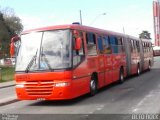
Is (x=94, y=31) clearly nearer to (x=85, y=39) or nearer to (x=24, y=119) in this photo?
(x=85, y=39)

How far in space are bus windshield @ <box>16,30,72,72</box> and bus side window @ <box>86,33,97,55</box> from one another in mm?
2144

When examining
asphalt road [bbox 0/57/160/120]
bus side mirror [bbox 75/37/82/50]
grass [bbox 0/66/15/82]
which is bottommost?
grass [bbox 0/66/15/82]

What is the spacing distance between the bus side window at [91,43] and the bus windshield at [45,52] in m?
2.14

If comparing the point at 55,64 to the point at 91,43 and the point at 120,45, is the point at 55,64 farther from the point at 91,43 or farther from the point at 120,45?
the point at 120,45

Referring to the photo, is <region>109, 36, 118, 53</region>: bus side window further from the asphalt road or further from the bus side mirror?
the bus side mirror

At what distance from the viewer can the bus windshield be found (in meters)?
15.3

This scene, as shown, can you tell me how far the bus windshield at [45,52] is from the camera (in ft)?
50.3

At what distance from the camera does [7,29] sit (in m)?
82.8

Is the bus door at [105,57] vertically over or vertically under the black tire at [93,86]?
over

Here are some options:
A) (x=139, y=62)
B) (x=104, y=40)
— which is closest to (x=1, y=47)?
(x=139, y=62)

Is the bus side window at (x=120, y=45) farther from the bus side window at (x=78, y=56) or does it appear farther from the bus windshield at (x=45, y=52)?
the bus windshield at (x=45, y=52)

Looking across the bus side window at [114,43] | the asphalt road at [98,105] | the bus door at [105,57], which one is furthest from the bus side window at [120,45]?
the asphalt road at [98,105]

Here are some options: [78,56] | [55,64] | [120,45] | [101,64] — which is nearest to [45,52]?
[55,64]

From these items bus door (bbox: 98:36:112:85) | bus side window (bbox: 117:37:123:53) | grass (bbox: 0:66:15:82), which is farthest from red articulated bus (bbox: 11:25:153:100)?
grass (bbox: 0:66:15:82)
